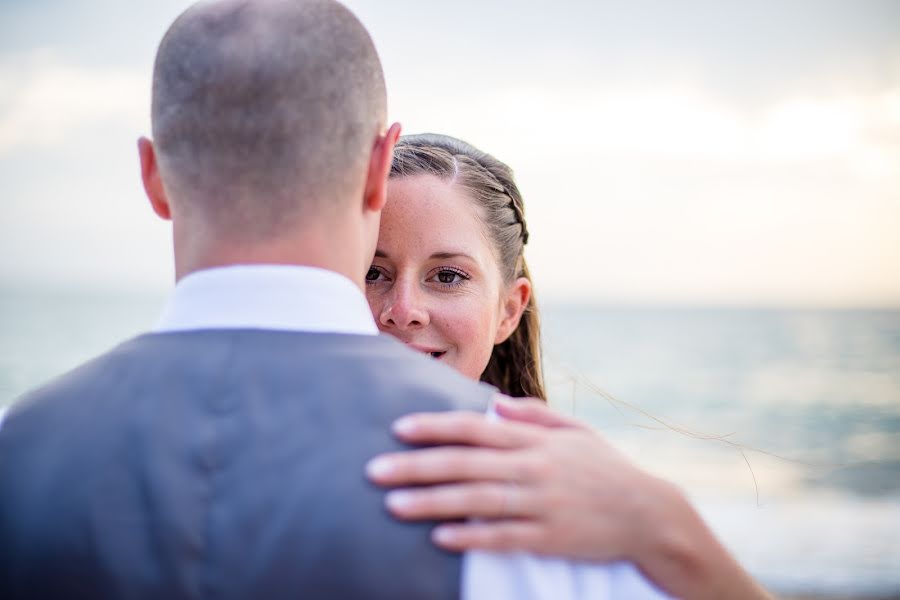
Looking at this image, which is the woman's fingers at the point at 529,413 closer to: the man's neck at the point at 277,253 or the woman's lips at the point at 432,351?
the man's neck at the point at 277,253

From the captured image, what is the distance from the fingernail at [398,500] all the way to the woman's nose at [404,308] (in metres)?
1.65

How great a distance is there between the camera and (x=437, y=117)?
21.3m

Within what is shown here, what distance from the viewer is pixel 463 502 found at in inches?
54.9

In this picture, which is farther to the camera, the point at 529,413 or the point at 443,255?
the point at 443,255

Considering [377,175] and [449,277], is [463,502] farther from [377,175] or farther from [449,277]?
[449,277]

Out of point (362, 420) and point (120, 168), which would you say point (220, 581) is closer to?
point (362, 420)

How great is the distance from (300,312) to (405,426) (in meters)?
0.29

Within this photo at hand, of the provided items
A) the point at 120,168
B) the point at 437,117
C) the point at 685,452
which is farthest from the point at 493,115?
the point at 120,168

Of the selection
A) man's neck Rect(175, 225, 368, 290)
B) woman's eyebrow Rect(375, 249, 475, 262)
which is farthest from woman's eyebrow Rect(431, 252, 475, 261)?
man's neck Rect(175, 225, 368, 290)

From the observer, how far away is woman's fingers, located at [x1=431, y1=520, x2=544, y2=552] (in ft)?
4.54

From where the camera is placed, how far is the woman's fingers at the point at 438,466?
54.7 inches

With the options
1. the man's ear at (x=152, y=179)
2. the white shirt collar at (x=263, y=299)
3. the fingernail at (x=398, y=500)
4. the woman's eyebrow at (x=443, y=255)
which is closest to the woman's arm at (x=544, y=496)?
the fingernail at (x=398, y=500)

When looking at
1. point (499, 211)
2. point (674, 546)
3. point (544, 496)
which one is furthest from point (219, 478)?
point (499, 211)

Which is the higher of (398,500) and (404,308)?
(398,500)
